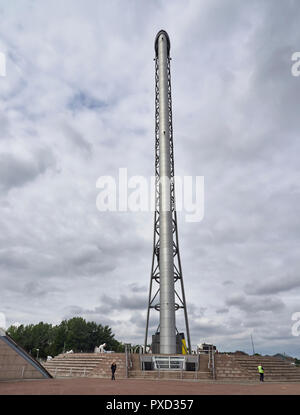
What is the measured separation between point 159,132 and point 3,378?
1509 inches

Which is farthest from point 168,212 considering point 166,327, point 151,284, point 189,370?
point 189,370

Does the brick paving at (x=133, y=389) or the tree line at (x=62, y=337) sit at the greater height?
the tree line at (x=62, y=337)

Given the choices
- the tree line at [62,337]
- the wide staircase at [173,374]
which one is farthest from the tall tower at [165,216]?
the tree line at [62,337]

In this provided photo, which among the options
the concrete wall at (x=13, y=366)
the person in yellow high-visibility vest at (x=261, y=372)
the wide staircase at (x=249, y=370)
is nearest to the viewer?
the concrete wall at (x=13, y=366)

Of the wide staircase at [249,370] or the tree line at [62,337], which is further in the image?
the tree line at [62,337]

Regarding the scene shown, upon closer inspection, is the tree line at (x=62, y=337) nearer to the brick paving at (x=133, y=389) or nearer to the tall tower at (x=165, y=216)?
the tall tower at (x=165, y=216)

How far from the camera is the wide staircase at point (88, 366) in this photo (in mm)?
31234

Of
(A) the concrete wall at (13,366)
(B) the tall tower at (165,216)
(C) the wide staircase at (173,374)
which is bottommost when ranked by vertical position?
(C) the wide staircase at (173,374)

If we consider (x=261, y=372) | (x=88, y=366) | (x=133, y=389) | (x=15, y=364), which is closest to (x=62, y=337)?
(x=88, y=366)

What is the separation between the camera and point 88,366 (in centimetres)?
3297

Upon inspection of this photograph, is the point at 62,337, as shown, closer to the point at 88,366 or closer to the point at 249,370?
the point at 88,366

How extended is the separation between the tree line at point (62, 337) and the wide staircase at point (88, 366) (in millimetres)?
55142

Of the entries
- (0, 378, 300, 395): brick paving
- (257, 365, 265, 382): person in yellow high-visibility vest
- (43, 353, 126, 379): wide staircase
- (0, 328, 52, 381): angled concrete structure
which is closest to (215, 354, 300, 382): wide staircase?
(257, 365, 265, 382): person in yellow high-visibility vest

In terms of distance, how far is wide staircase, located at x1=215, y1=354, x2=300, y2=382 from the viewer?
97.9ft
